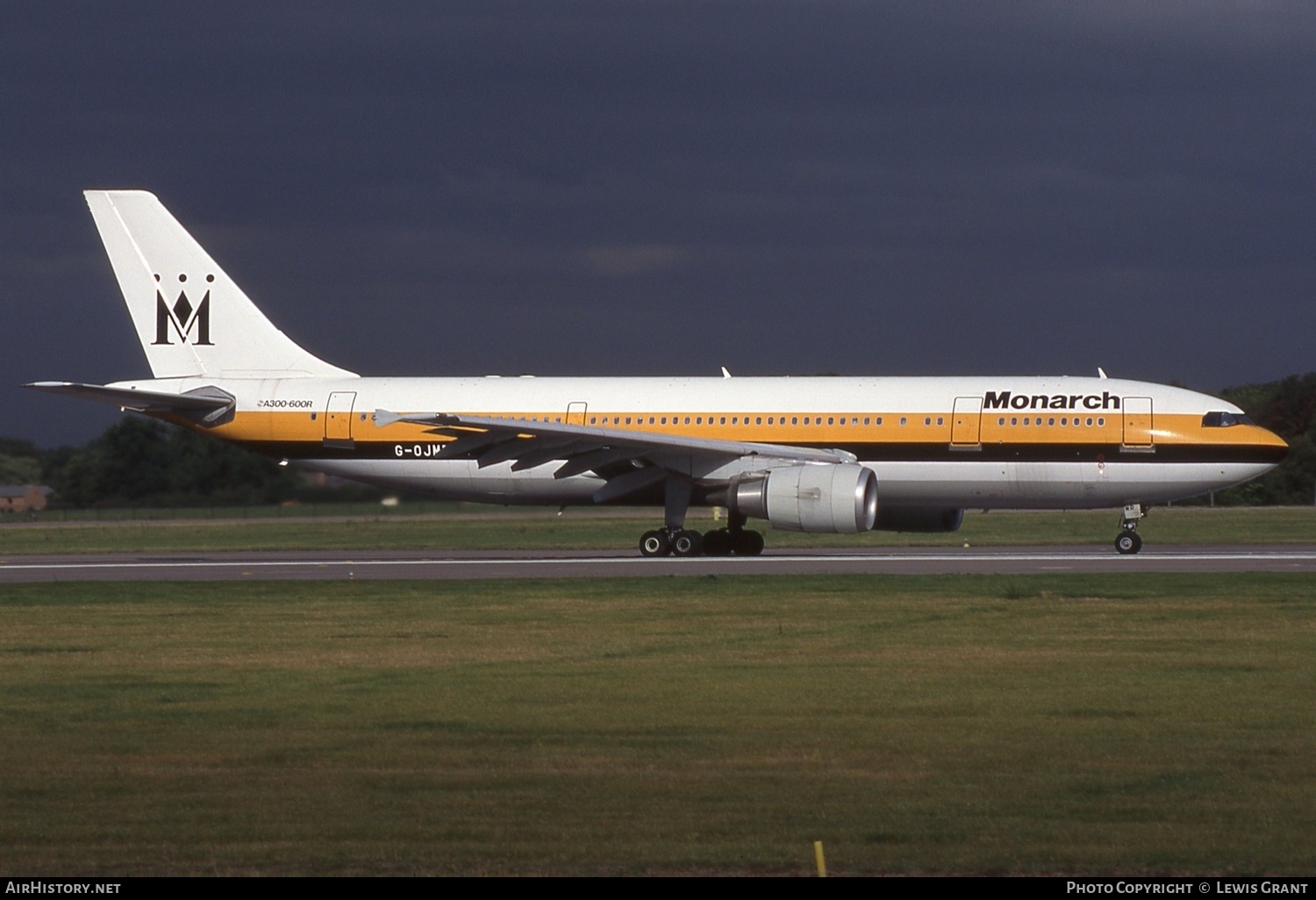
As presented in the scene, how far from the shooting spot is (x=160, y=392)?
33.2 meters

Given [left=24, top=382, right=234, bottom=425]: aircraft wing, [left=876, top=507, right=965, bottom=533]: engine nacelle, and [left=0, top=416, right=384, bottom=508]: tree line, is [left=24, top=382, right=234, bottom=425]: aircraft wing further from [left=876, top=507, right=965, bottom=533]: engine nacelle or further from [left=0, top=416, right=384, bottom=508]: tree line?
[left=876, top=507, right=965, bottom=533]: engine nacelle

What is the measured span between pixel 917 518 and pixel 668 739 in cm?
2088

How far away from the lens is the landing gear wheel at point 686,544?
1183 inches

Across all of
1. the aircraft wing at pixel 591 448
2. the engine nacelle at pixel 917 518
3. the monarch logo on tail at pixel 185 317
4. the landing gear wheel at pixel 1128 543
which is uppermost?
the monarch logo on tail at pixel 185 317

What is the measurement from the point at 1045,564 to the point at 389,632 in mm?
12671

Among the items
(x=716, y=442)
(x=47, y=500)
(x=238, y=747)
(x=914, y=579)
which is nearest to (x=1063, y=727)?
(x=238, y=747)

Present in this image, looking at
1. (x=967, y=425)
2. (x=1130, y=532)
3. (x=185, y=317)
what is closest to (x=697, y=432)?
(x=967, y=425)

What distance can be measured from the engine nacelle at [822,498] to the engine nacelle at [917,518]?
333 centimetres

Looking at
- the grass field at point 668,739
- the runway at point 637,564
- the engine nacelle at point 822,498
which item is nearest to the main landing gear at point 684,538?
the runway at point 637,564

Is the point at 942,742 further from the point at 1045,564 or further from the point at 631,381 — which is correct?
the point at 631,381

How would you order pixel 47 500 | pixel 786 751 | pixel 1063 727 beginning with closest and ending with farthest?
pixel 786 751, pixel 1063 727, pixel 47 500

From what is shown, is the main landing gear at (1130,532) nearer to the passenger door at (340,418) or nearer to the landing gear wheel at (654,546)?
the landing gear wheel at (654,546)
